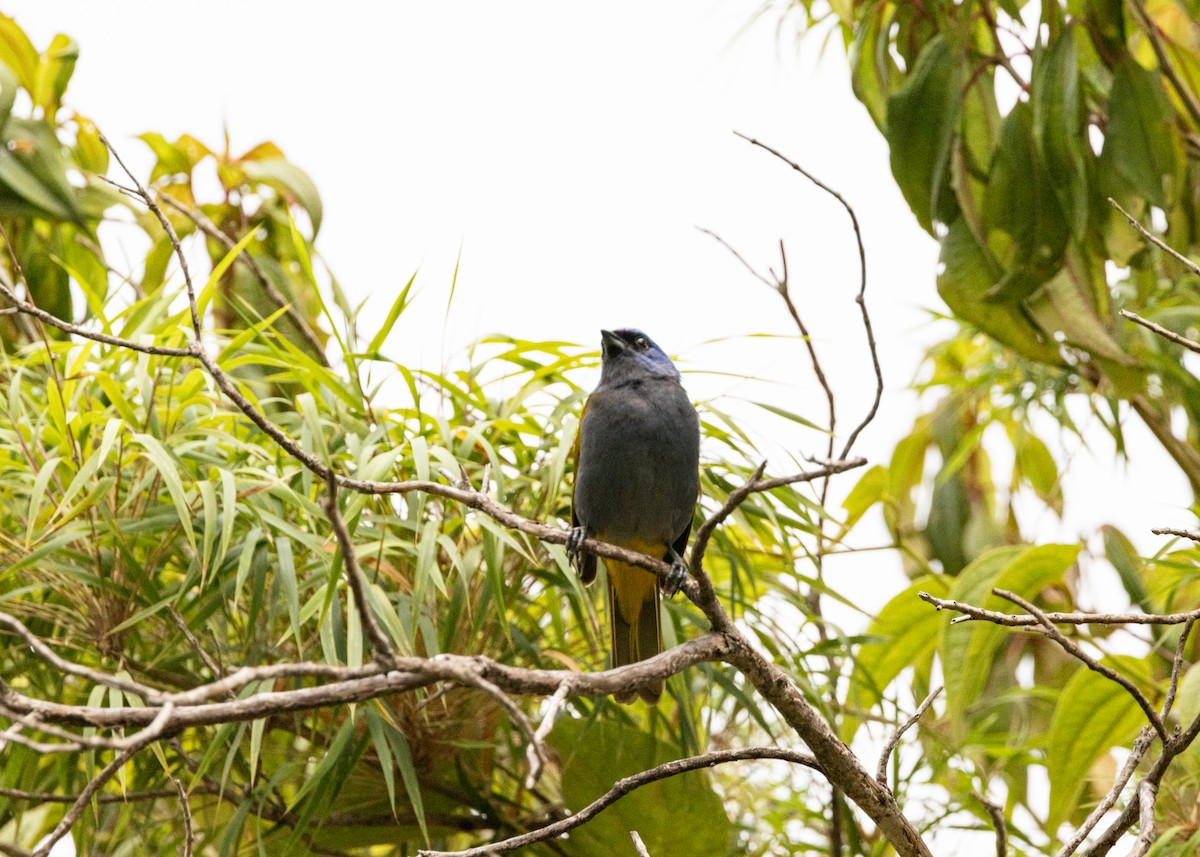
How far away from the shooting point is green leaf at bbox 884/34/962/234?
3516 millimetres

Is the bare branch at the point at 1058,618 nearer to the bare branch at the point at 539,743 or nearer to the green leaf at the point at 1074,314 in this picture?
the bare branch at the point at 539,743

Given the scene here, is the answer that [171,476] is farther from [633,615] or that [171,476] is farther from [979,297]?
[979,297]

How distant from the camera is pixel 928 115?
3541mm

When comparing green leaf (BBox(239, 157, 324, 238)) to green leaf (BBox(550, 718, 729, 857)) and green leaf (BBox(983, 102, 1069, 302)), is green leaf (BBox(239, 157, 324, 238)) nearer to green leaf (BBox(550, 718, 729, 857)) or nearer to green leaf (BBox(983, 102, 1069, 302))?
green leaf (BBox(550, 718, 729, 857))

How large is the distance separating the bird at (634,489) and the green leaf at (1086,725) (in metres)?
1.05

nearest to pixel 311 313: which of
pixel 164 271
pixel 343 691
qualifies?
pixel 164 271

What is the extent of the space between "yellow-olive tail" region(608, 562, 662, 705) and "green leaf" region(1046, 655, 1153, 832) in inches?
41.2

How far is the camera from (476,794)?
10.6 feet

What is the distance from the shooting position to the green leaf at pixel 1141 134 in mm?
3303

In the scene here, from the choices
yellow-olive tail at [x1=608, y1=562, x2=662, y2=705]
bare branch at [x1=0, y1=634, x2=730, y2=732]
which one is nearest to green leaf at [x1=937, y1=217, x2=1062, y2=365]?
yellow-olive tail at [x1=608, y1=562, x2=662, y2=705]

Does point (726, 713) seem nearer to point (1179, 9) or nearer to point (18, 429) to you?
point (18, 429)

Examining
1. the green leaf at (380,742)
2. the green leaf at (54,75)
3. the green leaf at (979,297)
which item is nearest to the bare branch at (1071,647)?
the green leaf at (380,742)

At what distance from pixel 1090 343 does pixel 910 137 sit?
78 centimetres

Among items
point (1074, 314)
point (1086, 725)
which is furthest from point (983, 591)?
point (1074, 314)
